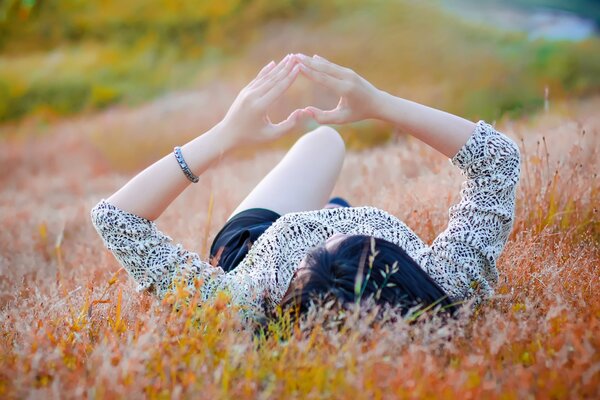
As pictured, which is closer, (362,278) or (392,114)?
(362,278)

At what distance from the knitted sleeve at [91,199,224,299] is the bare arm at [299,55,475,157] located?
2.17 ft

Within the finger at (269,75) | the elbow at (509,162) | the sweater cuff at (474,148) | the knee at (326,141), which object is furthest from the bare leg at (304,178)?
the elbow at (509,162)

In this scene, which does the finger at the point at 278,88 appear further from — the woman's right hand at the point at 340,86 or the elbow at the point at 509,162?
the elbow at the point at 509,162

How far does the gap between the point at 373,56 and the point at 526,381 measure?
8.73 m

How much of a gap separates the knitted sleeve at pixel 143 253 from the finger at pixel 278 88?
0.57 m

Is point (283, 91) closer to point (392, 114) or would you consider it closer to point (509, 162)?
point (392, 114)

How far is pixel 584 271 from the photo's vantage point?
2.13 metres

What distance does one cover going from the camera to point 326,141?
2.76 metres

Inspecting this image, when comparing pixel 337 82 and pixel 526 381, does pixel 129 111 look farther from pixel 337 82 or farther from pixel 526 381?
pixel 526 381

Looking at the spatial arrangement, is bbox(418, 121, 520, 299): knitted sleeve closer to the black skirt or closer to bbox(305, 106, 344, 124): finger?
bbox(305, 106, 344, 124): finger

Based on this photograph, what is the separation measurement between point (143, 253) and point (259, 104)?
0.62 meters

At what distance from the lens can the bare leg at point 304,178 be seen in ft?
8.46

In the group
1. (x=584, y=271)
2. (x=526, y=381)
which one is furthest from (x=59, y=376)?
(x=584, y=271)

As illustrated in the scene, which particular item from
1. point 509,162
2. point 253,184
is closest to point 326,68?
point 509,162
